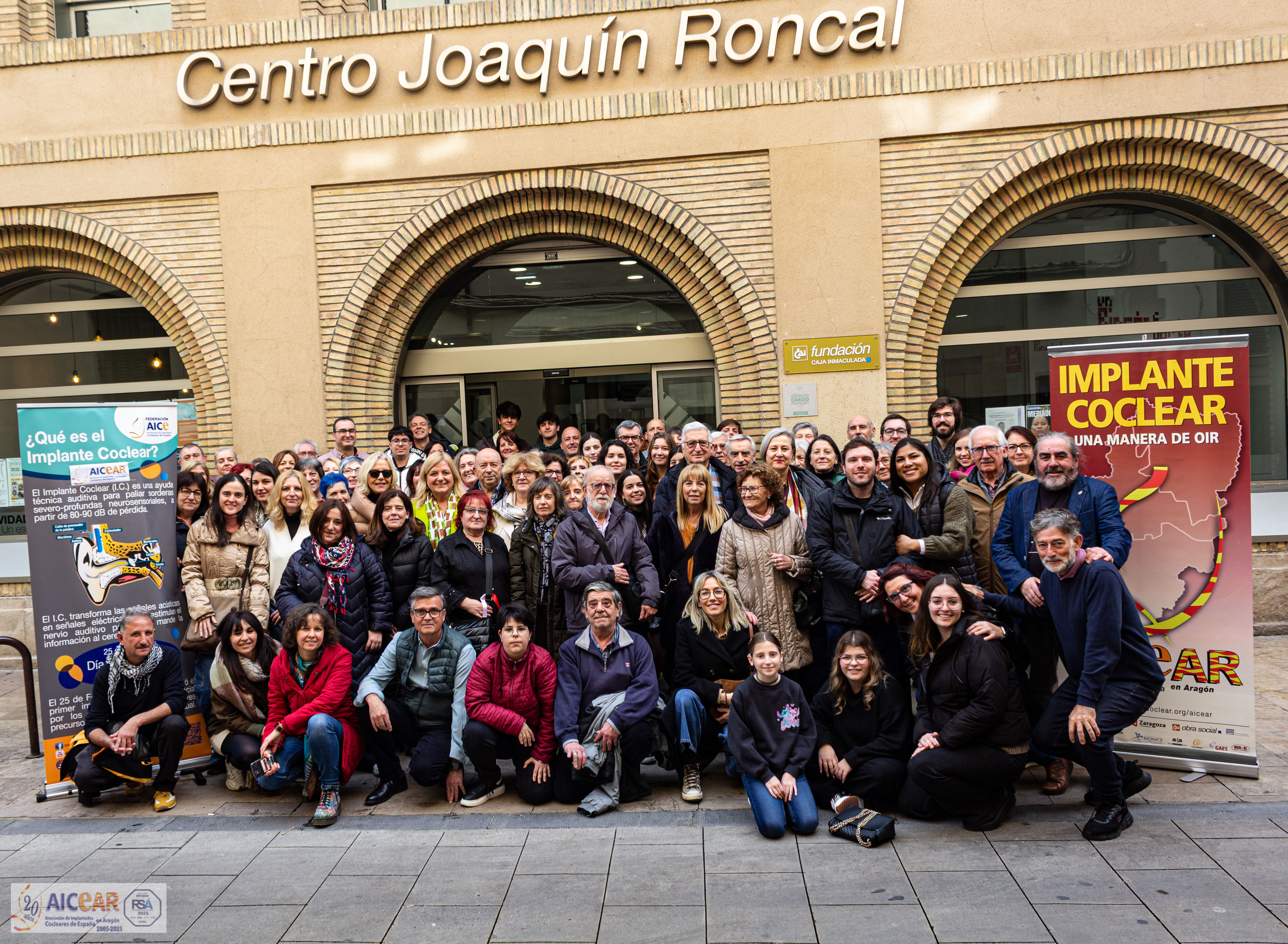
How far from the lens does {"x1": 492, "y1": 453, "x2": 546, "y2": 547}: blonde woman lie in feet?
21.4

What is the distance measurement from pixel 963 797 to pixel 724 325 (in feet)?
19.0

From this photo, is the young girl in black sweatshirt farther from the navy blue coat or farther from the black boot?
the black boot

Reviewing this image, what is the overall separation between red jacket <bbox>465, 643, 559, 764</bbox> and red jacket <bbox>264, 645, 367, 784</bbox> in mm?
754

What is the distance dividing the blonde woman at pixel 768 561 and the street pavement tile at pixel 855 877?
51.4 inches

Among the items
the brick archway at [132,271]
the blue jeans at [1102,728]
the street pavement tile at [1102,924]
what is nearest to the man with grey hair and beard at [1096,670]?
the blue jeans at [1102,728]

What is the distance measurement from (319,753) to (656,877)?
7.28 feet

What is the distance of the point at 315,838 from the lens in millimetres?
5109

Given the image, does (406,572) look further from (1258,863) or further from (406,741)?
(1258,863)

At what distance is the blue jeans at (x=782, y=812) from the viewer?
480cm

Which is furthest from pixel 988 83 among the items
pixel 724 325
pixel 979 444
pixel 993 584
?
pixel 993 584

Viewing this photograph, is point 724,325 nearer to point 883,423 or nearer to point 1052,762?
point 883,423

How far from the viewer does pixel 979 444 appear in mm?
5953

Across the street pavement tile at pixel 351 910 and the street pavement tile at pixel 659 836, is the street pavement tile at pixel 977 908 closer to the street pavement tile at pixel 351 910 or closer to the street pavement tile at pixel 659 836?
the street pavement tile at pixel 659 836

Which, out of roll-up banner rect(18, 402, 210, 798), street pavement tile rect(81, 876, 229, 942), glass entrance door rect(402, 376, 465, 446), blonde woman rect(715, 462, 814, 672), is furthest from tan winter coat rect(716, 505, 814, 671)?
glass entrance door rect(402, 376, 465, 446)
